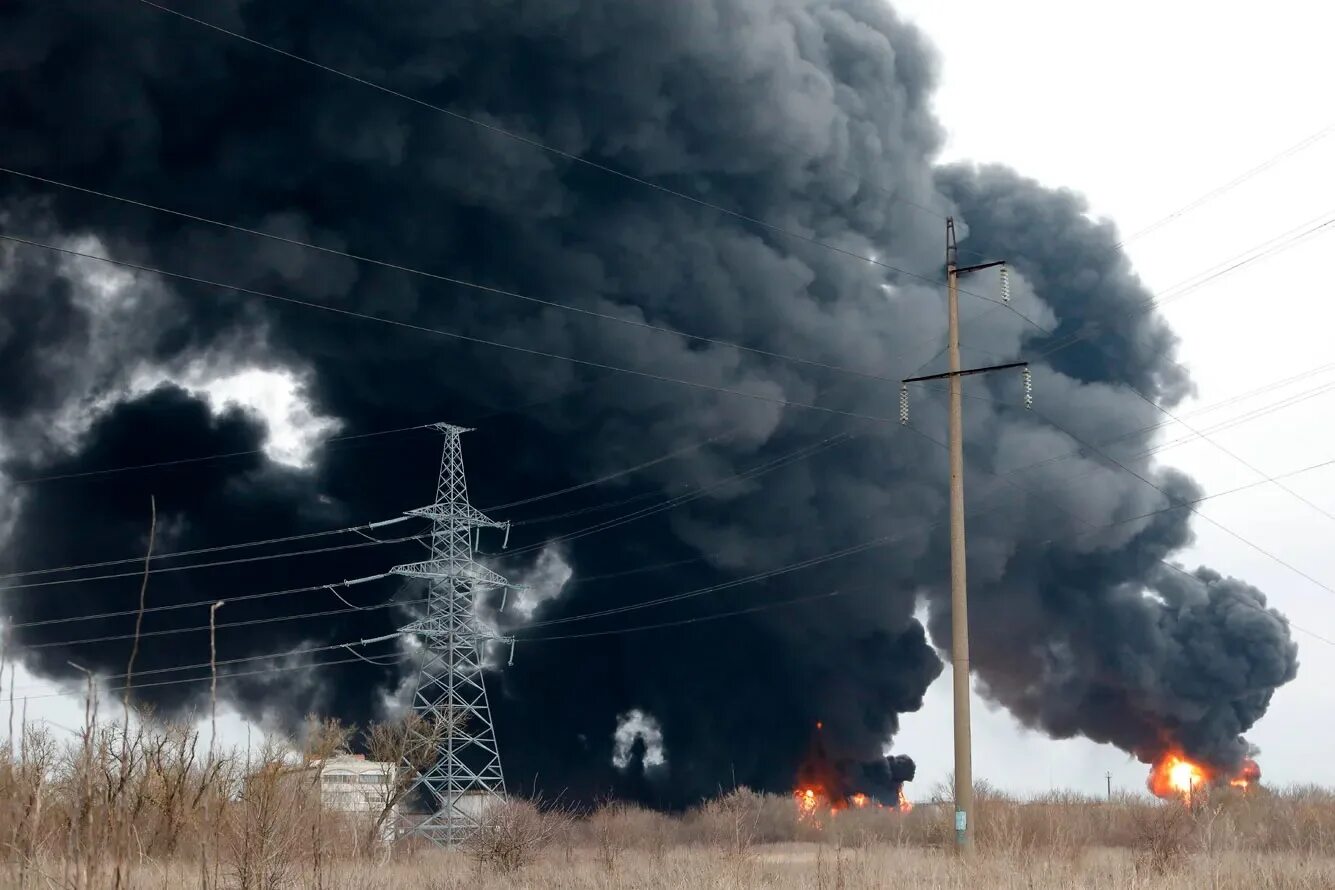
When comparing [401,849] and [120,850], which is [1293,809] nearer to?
[401,849]

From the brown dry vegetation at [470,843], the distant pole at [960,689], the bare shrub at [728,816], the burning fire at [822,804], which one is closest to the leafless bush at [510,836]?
the brown dry vegetation at [470,843]

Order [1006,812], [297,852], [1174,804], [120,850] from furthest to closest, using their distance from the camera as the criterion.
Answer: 1. [1006,812]
2. [1174,804]
3. [297,852]
4. [120,850]

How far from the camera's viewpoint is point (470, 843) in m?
33.7

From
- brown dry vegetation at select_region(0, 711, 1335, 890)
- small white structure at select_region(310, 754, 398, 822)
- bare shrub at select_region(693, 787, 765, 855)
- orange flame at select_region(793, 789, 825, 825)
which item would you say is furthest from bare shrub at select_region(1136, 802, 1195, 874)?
small white structure at select_region(310, 754, 398, 822)

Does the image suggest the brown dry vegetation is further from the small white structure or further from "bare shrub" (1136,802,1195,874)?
the small white structure

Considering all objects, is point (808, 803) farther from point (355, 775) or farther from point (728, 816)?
point (355, 775)

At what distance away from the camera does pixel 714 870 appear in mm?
21469

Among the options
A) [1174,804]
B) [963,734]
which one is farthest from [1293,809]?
[963,734]

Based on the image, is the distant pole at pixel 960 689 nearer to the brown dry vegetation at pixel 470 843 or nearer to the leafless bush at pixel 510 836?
the brown dry vegetation at pixel 470 843

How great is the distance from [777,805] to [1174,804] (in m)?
26.3

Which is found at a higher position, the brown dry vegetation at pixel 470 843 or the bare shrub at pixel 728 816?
the brown dry vegetation at pixel 470 843

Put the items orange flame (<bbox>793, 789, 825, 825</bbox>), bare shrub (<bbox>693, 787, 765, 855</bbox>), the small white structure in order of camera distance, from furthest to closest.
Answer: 1. orange flame (<bbox>793, 789, 825, 825</bbox>)
2. the small white structure
3. bare shrub (<bbox>693, 787, 765, 855</bbox>)

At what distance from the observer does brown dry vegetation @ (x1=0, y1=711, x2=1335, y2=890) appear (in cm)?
785

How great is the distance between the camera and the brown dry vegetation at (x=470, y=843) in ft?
25.7
